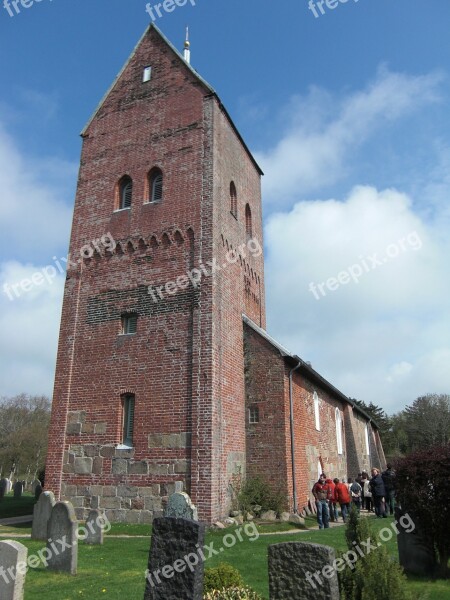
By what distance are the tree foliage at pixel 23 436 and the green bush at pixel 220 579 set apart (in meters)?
44.4

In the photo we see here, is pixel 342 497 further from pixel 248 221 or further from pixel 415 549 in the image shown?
pixel 248 221

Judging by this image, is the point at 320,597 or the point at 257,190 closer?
the point at 320,597

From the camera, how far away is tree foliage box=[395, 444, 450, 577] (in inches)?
314

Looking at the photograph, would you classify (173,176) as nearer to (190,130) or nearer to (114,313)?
(190,130)

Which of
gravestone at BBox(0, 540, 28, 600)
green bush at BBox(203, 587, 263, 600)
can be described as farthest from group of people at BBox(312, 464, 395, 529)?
gravestone at BBox(0, 540, 28, 600)

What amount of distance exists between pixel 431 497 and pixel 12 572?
21.0ft

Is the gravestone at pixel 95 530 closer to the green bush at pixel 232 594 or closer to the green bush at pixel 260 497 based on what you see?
the green bush at pixel 260 497

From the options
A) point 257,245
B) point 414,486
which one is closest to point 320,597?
point 414,486

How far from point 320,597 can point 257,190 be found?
59.7ft

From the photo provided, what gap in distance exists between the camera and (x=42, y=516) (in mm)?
11250

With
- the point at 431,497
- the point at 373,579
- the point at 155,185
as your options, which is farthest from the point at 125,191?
the point at 373,579

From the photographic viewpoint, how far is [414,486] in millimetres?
8250

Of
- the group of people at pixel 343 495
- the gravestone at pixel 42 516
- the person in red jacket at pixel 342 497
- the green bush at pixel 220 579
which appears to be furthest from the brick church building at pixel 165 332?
the green bush at pixel 220 579

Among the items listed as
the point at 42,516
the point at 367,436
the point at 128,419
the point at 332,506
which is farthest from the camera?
the point at 367,436
